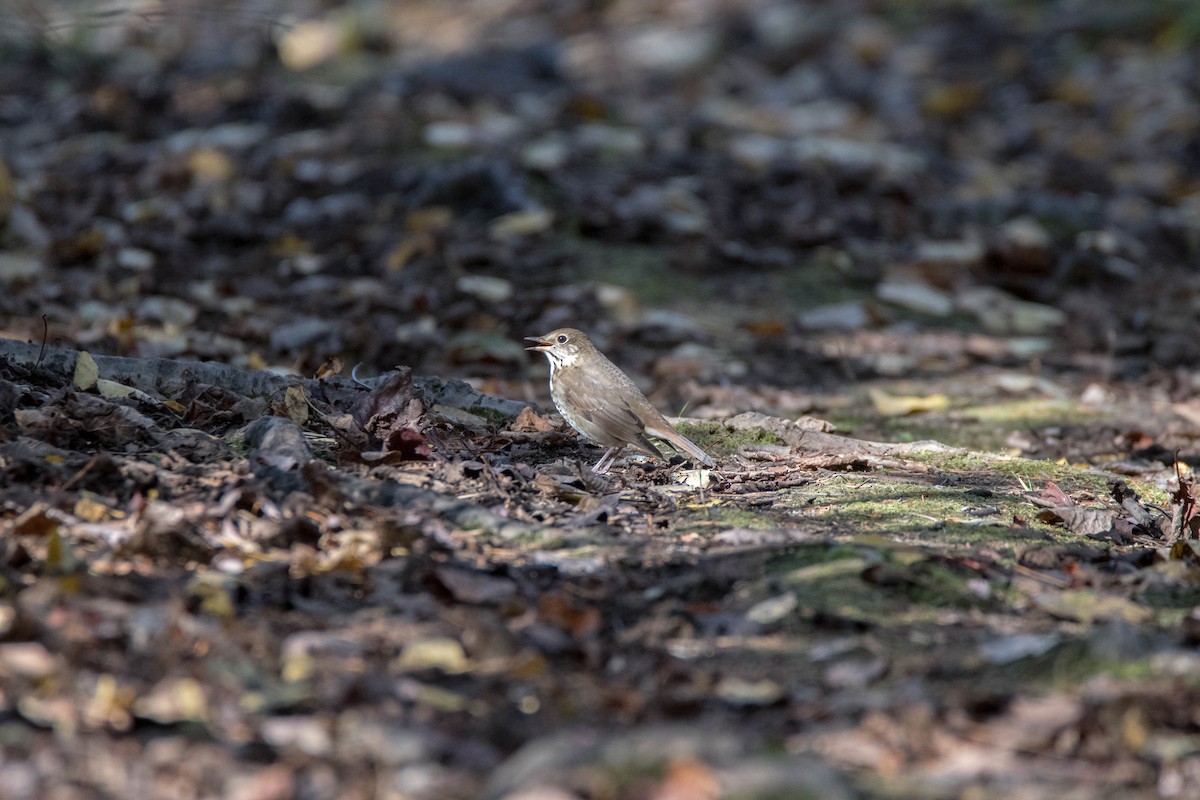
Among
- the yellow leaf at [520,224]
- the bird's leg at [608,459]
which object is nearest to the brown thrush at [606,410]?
the bird's leg at [608,459]

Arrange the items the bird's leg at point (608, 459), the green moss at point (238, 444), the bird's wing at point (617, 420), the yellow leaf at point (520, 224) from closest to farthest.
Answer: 1. the green moss at point (238, 444)
2. the bird's leg at point (608, 459)
3. the bird's wing at point (617, 420)
4. the yellow leaf at point (520, 224)

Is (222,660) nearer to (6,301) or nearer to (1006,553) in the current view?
(1006,553)

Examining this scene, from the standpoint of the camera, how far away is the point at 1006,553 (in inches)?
149

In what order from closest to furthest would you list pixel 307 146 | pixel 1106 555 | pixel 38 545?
pixel 38 545 → pixel 1106 555 → pixel 307 146

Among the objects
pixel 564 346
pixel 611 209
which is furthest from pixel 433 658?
pixel 611 209

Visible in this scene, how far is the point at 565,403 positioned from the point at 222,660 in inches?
99.3

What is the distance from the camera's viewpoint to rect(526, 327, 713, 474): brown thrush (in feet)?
15.9

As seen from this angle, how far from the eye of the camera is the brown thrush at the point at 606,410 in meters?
4.86

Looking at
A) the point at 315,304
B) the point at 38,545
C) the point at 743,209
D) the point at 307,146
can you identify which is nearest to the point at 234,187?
the point at 307,146

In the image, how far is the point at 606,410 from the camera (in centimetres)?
491

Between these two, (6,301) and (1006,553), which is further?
(6,301)

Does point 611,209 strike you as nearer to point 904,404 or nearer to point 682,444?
point 904,404

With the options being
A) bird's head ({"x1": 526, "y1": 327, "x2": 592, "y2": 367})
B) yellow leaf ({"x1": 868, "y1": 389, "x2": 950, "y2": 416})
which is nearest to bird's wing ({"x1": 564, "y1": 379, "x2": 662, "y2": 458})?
bird's head ({"x1": 526, "y1": 327, "x2": 592, "y2": 367})

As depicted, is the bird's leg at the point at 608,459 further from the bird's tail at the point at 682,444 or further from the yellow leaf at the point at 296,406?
the yellow leaf at the point at 296,406
